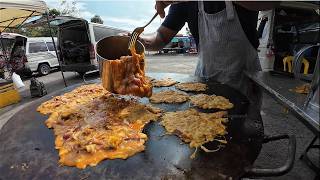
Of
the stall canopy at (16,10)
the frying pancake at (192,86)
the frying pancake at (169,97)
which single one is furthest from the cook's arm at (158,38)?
the stall canopy at (16,10)

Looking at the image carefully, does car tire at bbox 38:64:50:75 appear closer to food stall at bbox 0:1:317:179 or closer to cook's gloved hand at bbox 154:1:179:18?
food stall at bbox 0:1:317:179

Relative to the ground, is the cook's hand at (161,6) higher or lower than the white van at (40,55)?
higher

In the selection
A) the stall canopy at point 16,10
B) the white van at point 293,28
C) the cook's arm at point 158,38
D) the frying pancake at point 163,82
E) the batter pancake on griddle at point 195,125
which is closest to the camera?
the white van at point 293,28

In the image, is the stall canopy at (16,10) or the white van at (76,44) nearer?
the stall canopy at (16,10)

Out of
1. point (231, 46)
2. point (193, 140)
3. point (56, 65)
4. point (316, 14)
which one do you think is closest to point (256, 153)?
point (193, 140)

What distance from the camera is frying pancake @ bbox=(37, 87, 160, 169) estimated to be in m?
1.63

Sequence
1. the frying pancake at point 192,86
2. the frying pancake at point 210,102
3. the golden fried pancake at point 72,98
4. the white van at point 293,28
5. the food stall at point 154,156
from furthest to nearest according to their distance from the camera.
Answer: the frying pancake at point 192,86
the golden fried pancake at point 72,98
the frying pancake at point 210,102
the food stall at point 154,156
the white van at point 293,28

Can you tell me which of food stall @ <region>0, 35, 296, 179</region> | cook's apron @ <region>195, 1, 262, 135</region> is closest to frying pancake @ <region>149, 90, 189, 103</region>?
food stall @ <region>0, 35, 296, 179</region>

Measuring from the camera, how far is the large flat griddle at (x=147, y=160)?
142cm

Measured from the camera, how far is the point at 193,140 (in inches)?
68.6

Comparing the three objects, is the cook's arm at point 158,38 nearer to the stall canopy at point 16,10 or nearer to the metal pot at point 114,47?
the metal pot at point 114,47

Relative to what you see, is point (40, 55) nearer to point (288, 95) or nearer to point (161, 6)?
point (161, 6)

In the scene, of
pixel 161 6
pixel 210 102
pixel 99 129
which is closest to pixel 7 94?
pixel 161 6

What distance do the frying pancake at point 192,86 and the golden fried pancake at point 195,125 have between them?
68 centimetres
